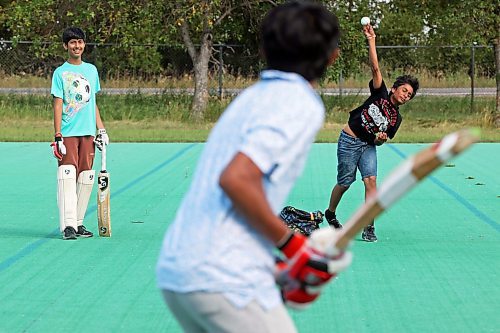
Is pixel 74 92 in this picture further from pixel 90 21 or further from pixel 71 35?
pixel 90 21

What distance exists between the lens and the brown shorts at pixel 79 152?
9688 millimetres

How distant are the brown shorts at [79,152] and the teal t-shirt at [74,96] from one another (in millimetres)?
66

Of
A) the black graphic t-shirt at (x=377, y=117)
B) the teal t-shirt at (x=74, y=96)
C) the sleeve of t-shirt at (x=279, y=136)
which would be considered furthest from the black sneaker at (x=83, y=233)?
the sleeve of t-shirt at (x=279, y=136)

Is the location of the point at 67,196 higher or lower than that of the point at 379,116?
lower

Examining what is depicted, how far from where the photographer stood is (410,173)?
10.00ft

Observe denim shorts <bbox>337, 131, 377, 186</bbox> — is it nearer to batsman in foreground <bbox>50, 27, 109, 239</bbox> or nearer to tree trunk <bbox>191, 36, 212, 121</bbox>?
batsman in foreground <bbox>50, 27, 109, 239</bbox>

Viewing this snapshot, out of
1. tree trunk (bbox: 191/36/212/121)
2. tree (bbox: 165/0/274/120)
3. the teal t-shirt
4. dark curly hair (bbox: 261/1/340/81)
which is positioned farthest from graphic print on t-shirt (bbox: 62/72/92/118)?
tree trunk (bbox: 191/36/212/121)

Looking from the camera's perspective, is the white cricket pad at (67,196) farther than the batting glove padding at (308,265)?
Yes

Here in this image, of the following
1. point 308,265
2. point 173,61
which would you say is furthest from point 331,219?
point 173,61

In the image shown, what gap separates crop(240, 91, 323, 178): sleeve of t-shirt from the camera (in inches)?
125

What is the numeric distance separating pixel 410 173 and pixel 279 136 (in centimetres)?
40

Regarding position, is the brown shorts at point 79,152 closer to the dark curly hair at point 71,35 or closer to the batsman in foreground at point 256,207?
the dark curly hair at point 71,35

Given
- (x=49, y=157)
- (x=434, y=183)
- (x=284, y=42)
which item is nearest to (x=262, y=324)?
(x=284, y=42)

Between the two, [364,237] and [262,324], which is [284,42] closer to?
[262,324]
